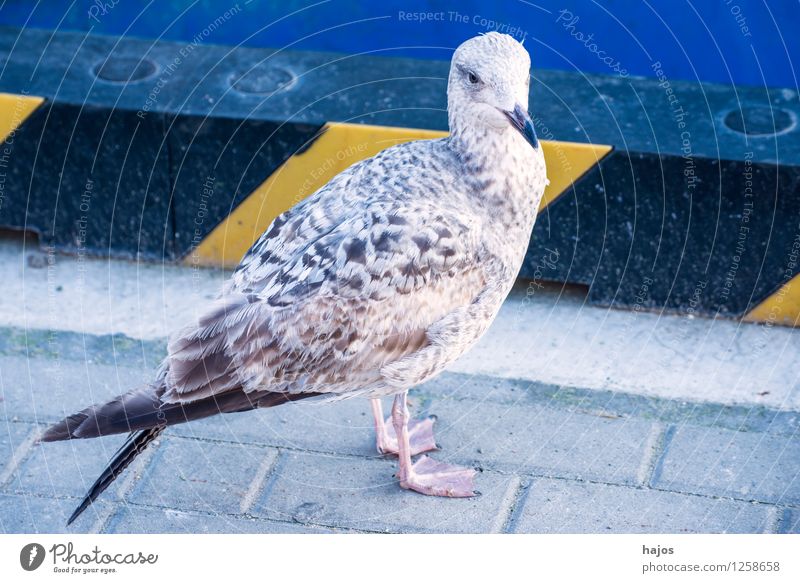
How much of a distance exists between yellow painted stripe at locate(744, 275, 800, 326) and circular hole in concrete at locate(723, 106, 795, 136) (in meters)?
0.71

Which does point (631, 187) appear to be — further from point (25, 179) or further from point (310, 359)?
point (25, 179)

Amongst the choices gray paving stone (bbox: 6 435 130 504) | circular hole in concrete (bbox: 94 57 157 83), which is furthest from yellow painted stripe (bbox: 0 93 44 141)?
gray paving stone (bbox: 6 435 130 504)

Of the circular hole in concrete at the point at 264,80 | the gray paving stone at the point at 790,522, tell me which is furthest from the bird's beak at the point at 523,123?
the circular hole in concrete at the point at 264,80

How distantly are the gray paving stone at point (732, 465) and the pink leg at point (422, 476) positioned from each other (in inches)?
28.4

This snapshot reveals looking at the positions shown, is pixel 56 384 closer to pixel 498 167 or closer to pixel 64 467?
pixel 64 467

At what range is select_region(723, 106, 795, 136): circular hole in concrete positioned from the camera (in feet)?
18.0

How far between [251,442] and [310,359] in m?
0.87

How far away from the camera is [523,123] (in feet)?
12.5

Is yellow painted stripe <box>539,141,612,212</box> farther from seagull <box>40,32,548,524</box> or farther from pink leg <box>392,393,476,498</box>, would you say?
pink leg <box>392,393,476,498</box>

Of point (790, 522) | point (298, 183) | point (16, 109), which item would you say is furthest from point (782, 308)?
point (16, 109)

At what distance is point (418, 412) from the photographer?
4.93 metres

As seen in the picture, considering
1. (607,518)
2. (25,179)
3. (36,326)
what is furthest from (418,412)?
(25,179)

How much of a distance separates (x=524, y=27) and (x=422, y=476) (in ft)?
11.9

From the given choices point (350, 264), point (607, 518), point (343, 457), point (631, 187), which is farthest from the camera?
point (631, 187)
